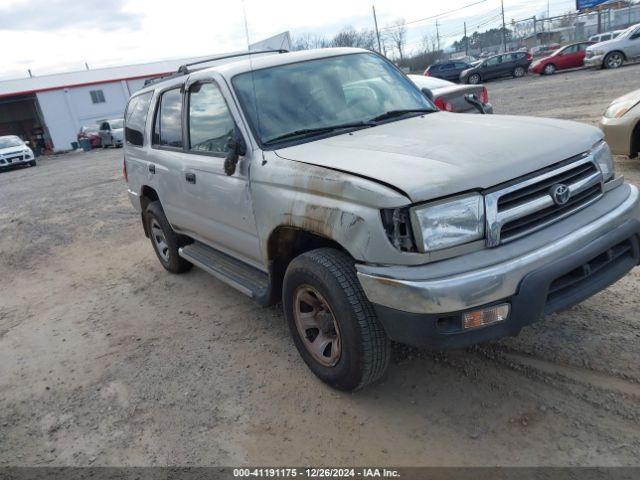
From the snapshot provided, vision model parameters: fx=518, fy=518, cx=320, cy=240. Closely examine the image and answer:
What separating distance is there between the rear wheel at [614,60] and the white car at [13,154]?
27.1 m

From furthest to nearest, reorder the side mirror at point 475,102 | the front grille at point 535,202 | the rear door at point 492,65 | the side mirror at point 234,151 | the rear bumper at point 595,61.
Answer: the rear door at point 492,65 → the rear bumper at point 595,61 → the side mirror at point 475,102 → the side mirror at point 234,151 → the front grille at point 535,202

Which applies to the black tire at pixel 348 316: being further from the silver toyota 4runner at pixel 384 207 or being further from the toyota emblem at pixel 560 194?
the toyota emblem at pixel 560 194

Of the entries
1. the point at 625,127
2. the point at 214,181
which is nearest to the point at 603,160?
the point at 214,181

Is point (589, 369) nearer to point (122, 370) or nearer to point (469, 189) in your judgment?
point (469, 189)

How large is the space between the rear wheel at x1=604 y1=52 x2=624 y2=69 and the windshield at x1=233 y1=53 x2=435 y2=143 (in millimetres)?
23679

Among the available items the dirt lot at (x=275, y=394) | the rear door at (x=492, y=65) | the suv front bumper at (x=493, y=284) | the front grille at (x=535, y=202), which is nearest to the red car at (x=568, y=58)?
the rear door at (x=492, y=65)

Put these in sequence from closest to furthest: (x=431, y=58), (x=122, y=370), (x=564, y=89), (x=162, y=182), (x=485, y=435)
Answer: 1. (x=485, y=435)
2. (x=122, y=370)
3. (x=162, y=182)
4. (x=564, y=89)
5. (x=431, y=58)

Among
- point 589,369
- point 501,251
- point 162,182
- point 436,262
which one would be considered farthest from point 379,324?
point 162,182

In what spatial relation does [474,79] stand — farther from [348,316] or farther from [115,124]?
[348,316]

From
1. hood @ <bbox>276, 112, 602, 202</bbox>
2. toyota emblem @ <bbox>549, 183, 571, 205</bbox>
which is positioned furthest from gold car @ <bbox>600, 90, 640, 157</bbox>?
toyota emblem @ <bbox>549, 183, 571, 205</bbox>

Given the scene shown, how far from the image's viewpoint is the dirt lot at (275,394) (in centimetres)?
269

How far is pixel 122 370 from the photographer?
394 cm

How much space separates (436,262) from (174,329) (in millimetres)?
2803

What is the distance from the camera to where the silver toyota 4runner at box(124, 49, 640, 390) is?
2.46m
